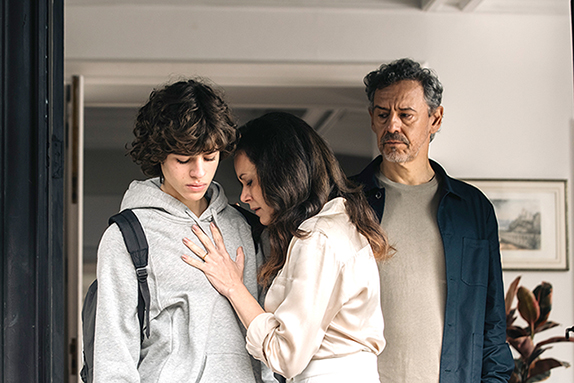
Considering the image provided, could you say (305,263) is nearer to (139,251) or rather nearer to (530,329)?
(139,251)

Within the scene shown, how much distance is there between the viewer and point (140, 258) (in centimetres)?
129

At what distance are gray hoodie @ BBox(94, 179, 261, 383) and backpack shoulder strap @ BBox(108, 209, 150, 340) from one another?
0.04 ft

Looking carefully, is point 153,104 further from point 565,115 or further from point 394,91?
point 565,115

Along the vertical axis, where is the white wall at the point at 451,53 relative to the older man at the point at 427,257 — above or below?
above

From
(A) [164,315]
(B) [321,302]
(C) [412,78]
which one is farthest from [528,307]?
(A) [164,315]

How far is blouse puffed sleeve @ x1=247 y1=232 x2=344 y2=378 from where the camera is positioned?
4.14 feet

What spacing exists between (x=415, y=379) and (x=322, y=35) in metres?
1.58

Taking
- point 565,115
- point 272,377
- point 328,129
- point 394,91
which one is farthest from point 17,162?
point 328,129

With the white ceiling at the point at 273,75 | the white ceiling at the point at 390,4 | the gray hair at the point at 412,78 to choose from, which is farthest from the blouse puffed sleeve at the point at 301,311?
the white ceiling at the point at 390,4

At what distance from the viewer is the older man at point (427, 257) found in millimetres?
1740

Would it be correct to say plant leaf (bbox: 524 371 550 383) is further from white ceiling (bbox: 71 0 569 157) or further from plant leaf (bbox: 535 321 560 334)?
white ceiling (bbox: 71 0 569 157)

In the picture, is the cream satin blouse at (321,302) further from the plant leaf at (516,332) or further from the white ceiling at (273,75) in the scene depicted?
the plant leaf at (516,332)

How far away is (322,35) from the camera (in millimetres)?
2572

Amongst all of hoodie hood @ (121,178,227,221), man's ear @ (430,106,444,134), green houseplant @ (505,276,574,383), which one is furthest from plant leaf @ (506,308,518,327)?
hoodie hood @ (121,178,227,221)
